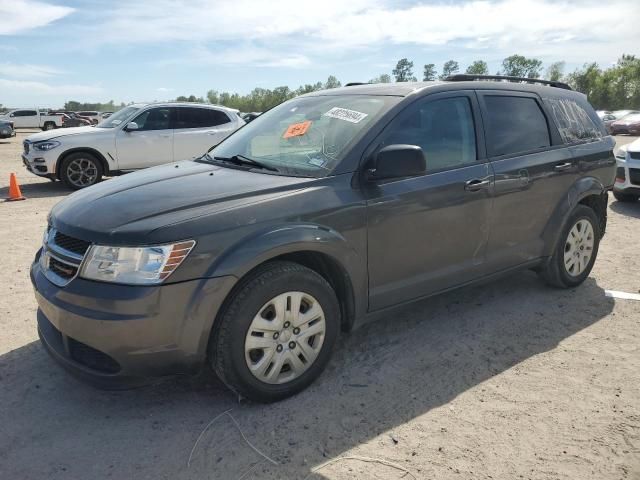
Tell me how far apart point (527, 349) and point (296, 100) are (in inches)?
100

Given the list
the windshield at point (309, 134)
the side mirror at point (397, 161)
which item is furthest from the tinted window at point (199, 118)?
the side mirror at point (397, 161)

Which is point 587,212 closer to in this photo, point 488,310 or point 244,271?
point 488,310

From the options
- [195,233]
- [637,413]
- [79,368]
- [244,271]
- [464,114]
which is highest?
[464,114]

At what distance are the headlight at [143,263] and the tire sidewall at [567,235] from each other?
3319 mm

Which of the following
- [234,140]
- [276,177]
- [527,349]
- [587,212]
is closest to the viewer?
[276,177]

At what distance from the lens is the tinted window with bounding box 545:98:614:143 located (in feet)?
14.9

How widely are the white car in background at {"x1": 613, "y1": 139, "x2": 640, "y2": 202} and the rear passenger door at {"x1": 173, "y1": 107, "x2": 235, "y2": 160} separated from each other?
7.29 m

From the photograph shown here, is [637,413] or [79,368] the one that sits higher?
[79,368]

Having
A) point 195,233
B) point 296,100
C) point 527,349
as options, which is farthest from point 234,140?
point 527,349

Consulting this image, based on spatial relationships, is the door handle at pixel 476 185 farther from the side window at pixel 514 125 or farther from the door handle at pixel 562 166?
the door handle at pixel 562 166

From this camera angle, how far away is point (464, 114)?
387 cm

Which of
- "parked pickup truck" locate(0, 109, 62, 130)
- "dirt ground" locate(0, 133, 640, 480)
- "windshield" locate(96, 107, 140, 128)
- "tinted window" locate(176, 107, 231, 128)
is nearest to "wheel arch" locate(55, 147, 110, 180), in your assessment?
"windshield" locate(96, 107, 140, 128)

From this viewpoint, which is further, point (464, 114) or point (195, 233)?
point (464, 114)

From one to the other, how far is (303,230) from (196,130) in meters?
8.92
